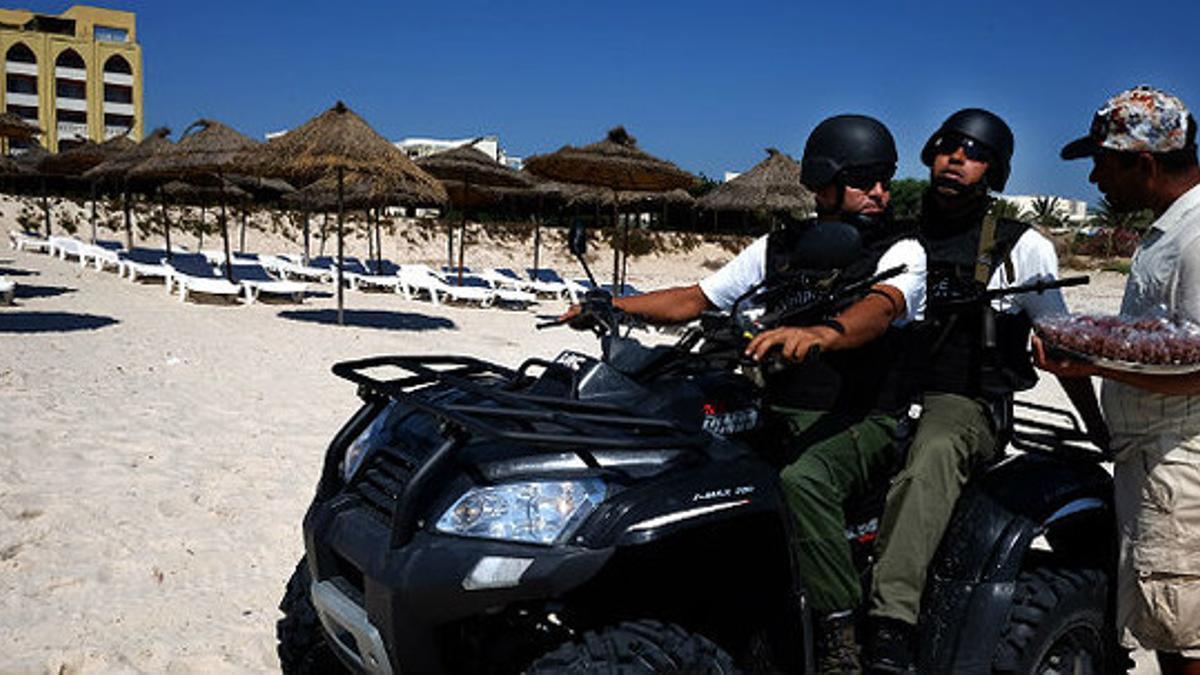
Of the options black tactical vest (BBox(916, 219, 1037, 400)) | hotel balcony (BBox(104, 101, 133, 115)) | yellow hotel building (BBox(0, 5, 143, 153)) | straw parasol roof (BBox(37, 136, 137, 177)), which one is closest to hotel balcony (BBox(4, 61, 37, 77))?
yellow hotel building (BBox(0, 5, 143, 153))

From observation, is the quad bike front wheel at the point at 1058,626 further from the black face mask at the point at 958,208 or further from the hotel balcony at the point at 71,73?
the hotel balcony at the point at 71,73

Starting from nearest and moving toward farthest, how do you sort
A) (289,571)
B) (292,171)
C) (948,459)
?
(948,459) → (289,571) → (292,171)

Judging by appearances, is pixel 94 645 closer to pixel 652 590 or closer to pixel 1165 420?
pixel 652 590

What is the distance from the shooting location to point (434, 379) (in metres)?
2.50

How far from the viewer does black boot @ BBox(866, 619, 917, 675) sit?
8.61 feet

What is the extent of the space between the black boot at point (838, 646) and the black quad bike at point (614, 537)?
118mm

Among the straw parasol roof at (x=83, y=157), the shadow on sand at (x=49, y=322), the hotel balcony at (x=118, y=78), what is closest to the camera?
the shadow on sand at (x=49, y=322)

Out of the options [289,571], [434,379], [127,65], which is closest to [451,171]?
[289,571]

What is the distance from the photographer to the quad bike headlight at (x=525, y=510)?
214cm

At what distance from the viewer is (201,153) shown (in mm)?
17094

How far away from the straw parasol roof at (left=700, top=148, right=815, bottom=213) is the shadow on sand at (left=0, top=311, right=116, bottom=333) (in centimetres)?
1265

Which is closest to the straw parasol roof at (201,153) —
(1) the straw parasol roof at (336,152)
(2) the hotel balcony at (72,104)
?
(1) the straw parasol roof at (336,152)

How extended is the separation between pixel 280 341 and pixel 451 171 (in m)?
7.37

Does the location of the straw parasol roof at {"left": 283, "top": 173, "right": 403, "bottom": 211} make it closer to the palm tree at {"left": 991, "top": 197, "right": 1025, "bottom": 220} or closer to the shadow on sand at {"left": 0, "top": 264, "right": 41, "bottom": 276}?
the shadow on sand at {"left": 0, "top": 264, "right": 41, "bottom": 276}
